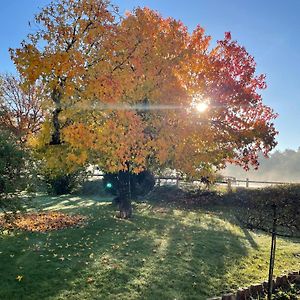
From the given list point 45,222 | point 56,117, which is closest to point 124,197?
point 45,222

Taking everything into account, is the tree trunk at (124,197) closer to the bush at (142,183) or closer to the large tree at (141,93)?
the large tree at (141,93)

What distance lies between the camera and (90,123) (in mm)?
13547

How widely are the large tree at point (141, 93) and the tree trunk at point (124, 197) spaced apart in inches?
9.0

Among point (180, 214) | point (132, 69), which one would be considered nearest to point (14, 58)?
point (132, 69)

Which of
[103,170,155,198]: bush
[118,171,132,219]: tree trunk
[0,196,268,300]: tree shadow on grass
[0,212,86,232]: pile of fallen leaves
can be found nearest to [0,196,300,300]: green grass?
[0,196,268,300]: tree shadow on grass

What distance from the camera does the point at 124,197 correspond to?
56.4ft

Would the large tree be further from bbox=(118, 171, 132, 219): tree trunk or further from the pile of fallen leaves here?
the pile of fallen leaves

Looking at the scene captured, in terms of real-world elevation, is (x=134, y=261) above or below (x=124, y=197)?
below

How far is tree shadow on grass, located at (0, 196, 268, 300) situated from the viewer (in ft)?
25.1

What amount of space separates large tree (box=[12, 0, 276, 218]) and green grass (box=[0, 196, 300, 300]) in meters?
2.97

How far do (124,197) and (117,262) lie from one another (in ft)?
25.5

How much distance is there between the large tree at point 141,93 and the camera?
1268cm

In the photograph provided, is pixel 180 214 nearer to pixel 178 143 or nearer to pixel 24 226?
pixel 178 143

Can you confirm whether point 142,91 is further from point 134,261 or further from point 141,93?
point 134,261
